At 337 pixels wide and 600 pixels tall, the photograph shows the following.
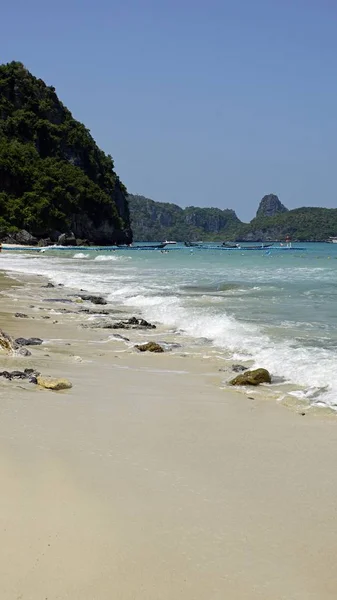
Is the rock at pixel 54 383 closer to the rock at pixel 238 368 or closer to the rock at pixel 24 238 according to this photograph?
the rock at pixel 238 368

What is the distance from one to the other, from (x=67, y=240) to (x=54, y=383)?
82.1m

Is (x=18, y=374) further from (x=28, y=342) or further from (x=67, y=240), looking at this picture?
(x=67, y=240)

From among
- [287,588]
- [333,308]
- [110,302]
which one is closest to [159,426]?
[287,588]

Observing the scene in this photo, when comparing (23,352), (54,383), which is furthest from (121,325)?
(54,383)

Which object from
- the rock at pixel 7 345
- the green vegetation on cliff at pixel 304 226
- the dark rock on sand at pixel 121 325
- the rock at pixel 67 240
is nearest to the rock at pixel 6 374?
the rock at pixel 7 345

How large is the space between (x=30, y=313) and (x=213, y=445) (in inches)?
356

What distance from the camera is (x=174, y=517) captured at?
3189 mm

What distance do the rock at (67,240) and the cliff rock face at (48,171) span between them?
1.35 m

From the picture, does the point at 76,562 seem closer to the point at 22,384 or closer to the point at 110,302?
the point at 22,384

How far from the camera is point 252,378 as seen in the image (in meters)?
6.67

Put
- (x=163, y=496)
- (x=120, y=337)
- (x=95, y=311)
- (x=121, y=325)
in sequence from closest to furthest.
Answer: (x=163, y=496)
(x=120, y=337)
(x=121, y=325)
(x=95, y=311)

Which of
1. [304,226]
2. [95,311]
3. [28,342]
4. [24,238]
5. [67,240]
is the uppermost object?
[304,226]

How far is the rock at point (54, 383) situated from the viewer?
5.99 meters

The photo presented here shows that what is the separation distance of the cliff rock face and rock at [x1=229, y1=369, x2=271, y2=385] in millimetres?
75051
